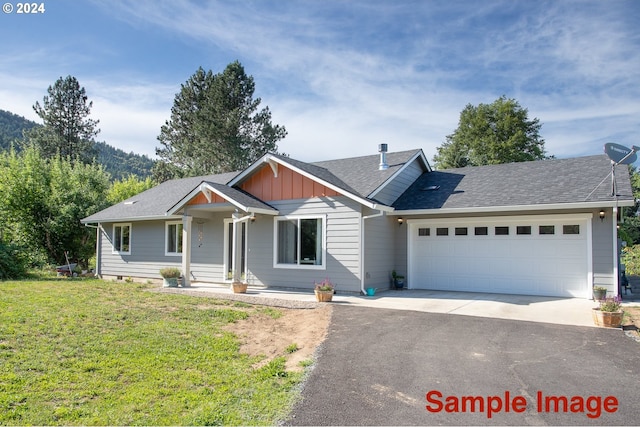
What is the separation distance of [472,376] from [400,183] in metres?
9.58

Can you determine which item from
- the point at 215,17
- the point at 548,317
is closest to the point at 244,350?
the point at 548,317

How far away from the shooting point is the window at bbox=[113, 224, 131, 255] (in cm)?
1758

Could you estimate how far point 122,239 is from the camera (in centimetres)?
1767

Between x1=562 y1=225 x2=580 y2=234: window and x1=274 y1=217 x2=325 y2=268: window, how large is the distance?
20.7 feet

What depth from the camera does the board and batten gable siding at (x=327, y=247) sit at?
11719mm

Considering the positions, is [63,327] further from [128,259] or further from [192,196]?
[128,259]

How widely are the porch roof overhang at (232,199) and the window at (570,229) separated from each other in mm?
7828

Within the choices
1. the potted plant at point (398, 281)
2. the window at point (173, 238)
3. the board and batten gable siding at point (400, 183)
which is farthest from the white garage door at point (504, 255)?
the window at point (173, 238)

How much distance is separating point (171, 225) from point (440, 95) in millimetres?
11193

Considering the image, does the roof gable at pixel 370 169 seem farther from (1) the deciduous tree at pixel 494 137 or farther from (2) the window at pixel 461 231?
(1) the deciduous tree at pixel 494 137

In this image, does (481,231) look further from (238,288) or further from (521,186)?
(238,288)

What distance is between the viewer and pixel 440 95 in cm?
1628

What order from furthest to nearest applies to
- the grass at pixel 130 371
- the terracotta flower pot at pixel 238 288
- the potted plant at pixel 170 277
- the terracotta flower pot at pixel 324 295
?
the potted plant at pixel 170 277 < the terracotta flower pot at pixel 238 288 < the terracotta flower pot at pixel 324 295 < the grass at pixel 130 371

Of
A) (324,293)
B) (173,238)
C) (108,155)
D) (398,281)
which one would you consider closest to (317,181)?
(324,293)
